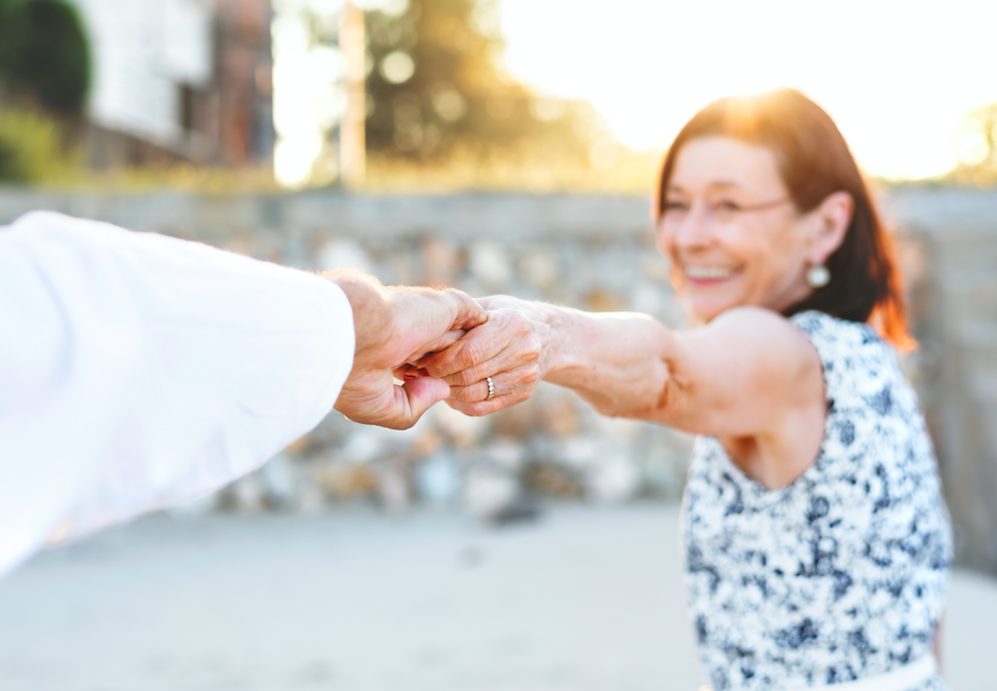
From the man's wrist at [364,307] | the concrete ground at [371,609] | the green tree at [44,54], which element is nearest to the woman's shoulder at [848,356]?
the man's wrist at [364,307]

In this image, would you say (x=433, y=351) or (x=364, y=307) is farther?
(x=433, y=351)

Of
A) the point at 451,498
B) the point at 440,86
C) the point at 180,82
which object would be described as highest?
the point at 440,86

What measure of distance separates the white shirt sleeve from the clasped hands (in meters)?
0.12

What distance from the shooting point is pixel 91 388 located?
741 mm

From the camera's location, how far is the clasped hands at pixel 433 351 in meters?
1.07

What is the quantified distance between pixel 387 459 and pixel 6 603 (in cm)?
204

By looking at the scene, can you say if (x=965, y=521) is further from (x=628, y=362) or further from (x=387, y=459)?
(x=628, y=362)

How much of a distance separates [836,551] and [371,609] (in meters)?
2.66

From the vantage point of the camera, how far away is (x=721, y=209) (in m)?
1.88

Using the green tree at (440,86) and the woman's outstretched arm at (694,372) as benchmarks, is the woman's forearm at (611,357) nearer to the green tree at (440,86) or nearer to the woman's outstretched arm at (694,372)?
the woman's outstretched arm at (694,372)

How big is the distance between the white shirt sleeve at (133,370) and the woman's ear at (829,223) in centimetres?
134

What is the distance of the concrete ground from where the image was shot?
10.6 feet

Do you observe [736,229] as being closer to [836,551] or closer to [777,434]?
[777,434]

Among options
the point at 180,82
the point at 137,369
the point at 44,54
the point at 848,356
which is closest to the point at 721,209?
the point at 848,356
